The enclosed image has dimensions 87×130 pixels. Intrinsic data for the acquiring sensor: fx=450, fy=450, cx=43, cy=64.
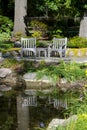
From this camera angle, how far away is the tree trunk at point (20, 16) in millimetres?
25556

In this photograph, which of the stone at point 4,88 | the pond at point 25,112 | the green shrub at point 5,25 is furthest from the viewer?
the green shrub at point 5,25

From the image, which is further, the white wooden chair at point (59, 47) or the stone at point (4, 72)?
the white wooden chair at point (59, 47)

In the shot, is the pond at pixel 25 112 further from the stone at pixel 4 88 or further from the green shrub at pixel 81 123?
the green shrub at pixel 81 123

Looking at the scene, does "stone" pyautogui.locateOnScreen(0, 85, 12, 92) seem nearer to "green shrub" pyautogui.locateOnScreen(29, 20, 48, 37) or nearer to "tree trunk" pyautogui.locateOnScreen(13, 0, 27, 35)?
"tree trunk" pyautogui.locateOnScreen(13, 0, 27, 35)

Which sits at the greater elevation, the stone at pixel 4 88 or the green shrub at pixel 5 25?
the green shrub at pixel 5 25

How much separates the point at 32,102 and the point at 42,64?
Result: 342 cm

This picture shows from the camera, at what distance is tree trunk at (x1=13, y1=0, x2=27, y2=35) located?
83.8 ft

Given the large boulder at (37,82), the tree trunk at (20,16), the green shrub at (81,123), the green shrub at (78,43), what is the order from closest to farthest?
the green shrub at (81,123) → the large boulder at (37,82) → the green shrub at (78,43) → the tree trunk at (20,16)

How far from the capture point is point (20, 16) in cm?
2605

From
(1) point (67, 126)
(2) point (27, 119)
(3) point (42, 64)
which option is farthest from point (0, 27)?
(1) point (67, 126)

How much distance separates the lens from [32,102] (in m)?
13.3

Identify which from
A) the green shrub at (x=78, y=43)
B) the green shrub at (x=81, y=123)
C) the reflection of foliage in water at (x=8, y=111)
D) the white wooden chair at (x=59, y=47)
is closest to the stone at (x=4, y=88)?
the reflection of foliage in water at (x=8, y=111)

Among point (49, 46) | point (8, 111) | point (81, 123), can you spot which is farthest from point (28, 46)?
point (81, 123)

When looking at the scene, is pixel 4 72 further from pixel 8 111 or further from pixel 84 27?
pixel 84 27
